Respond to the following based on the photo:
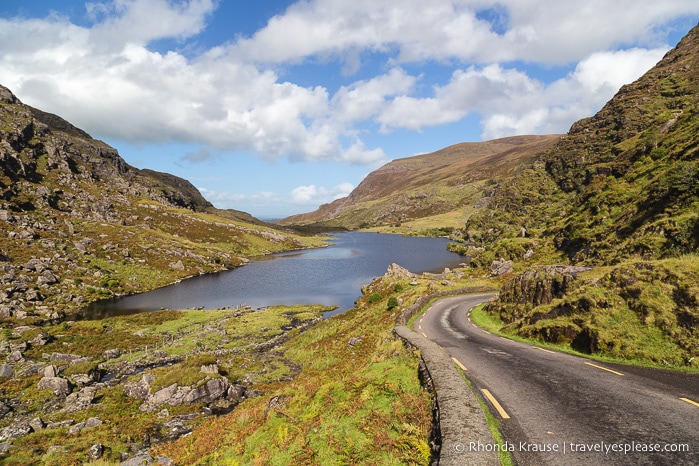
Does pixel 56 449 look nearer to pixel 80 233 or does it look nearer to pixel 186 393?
pixel 186 393

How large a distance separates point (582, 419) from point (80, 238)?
116 m

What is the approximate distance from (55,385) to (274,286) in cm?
5859

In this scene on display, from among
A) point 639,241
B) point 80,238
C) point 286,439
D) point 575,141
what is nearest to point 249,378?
point 286,439

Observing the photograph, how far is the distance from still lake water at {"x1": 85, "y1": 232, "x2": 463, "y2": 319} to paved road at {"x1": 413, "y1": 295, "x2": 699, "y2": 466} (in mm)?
47943

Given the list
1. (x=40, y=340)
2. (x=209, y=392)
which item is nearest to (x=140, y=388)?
(x=209, y=392)

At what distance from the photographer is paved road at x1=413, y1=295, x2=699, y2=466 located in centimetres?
825

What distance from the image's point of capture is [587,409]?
10.6 metres

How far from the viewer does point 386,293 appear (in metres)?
52.9

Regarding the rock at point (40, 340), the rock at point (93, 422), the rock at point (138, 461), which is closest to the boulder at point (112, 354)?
the rock at point (40, 340)

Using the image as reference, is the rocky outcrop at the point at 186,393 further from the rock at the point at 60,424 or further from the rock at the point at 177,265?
the rock at the point at 177,265

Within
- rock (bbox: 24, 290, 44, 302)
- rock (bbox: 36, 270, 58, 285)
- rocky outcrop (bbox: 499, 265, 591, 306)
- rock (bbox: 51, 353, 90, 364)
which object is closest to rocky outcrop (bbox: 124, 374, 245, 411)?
rock (bbox: 51, 353, 90, 364)

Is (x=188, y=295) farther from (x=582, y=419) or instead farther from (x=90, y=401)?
(x=582, y=419)

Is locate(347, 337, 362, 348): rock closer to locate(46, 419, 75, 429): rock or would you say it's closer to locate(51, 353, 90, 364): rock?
locate(46, 419, 75, 429): rock

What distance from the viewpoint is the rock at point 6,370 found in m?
33.0
